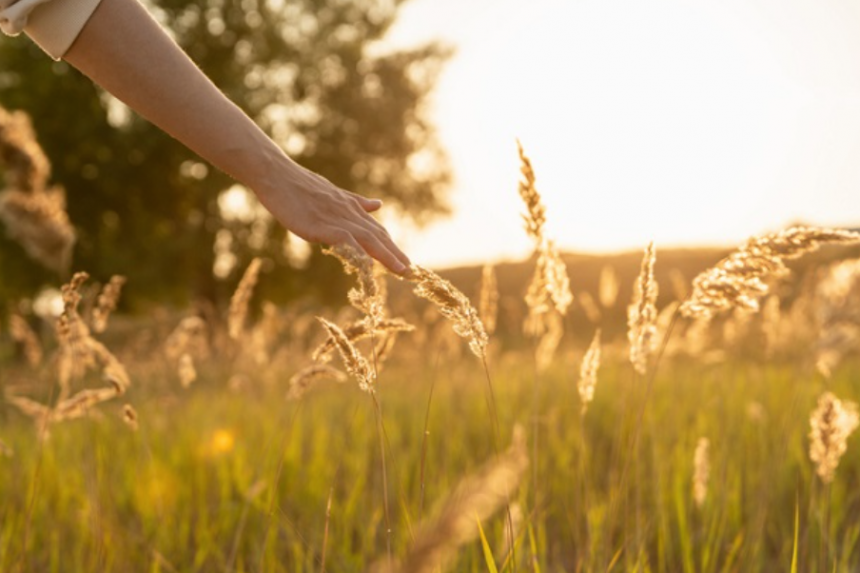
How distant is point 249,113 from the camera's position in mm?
19484

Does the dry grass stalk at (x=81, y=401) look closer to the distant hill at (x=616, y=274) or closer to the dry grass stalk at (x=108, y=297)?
the dry grass stalk at (x=108, y=297)

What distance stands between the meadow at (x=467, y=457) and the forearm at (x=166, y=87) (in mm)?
394

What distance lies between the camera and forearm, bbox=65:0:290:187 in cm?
191

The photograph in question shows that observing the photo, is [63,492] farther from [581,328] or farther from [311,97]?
[581,328]

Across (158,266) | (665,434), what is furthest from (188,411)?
(158,266)

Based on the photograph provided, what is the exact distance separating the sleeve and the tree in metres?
17.9

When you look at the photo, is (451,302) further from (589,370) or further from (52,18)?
(52,18)

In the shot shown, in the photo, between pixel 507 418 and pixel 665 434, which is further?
pixel 507 418

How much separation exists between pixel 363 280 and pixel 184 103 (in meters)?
0.62

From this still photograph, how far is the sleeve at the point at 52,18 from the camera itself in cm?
189

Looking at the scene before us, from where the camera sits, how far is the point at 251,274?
2752 mm

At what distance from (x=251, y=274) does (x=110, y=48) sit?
0.99 m

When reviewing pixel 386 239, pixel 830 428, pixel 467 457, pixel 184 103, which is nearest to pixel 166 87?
pixel 184 103

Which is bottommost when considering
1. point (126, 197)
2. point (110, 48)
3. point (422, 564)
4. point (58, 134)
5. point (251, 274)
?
point (422, 564)
